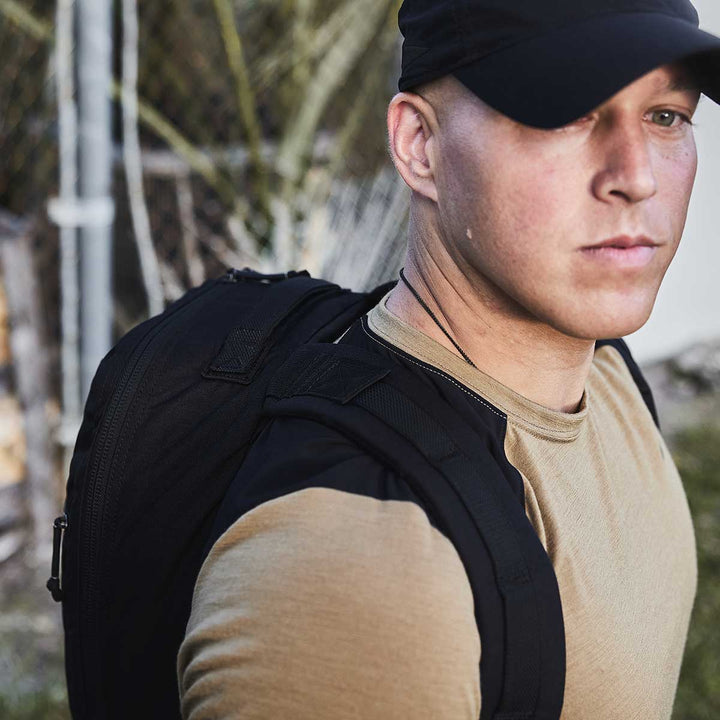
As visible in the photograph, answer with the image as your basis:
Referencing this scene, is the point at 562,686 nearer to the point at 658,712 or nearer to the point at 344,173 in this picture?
the point at 658,712

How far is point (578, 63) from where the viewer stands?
3.72 ft

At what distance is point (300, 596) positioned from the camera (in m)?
1.00

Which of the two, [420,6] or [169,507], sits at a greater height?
[420,6]

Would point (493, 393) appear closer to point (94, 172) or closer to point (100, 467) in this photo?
point (100, 467)

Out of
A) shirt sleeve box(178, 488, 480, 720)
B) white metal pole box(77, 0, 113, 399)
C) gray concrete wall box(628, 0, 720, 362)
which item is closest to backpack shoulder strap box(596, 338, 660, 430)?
shirt sleeve box(178, 488, 480, 720)

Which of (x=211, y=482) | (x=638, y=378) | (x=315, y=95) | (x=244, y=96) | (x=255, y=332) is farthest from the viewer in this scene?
(x=315, y=95)

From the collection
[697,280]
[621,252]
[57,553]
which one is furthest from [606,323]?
[697,280]

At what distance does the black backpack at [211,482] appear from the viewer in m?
1.03

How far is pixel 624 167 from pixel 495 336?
29 cm

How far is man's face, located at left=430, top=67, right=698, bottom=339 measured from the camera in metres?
1.17

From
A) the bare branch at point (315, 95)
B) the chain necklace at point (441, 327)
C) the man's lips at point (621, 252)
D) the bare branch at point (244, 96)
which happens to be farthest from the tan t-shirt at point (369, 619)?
the bare branch at point (315, 95)

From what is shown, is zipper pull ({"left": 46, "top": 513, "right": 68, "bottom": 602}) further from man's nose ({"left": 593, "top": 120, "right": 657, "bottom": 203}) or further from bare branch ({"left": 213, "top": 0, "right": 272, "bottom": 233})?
bare branch ({"left": 213, "top": 0, "right": 272, "bottom": 233})

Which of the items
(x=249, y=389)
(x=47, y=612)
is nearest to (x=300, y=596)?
(x=249, y=389)

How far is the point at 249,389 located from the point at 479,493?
1.28 ft
